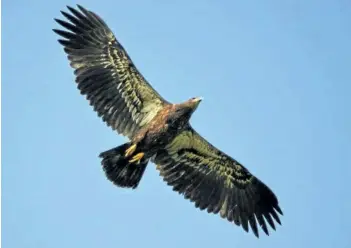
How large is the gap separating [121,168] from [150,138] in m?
0.82

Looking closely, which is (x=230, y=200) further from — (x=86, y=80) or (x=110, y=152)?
(x=86, y=80)

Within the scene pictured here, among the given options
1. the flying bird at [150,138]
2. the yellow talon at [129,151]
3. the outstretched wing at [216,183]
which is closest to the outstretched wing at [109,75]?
the flying bird at [150,138]

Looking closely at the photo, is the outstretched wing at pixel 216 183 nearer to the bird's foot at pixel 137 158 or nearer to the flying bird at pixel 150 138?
the flying bird at pixel 150 138

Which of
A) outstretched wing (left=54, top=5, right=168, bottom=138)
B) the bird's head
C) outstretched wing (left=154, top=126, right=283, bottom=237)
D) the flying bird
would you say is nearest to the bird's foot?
the flying bird

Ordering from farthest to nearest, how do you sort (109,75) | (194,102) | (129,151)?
1. (109,75)
2. (129,151)
3. (194,102)

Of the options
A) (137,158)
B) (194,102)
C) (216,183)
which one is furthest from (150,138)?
(216,183)

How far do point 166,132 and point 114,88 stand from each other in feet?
4.73

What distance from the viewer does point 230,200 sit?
51.0 ft

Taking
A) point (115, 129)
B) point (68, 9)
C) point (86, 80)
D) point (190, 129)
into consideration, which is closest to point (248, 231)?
point (190, 129)

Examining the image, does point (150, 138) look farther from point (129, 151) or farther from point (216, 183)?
point (216, 183)

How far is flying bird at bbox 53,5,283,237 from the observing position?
1428 cm

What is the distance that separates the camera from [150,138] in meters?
14.3

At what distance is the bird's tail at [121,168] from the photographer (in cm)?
1418

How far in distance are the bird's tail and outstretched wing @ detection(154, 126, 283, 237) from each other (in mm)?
970
